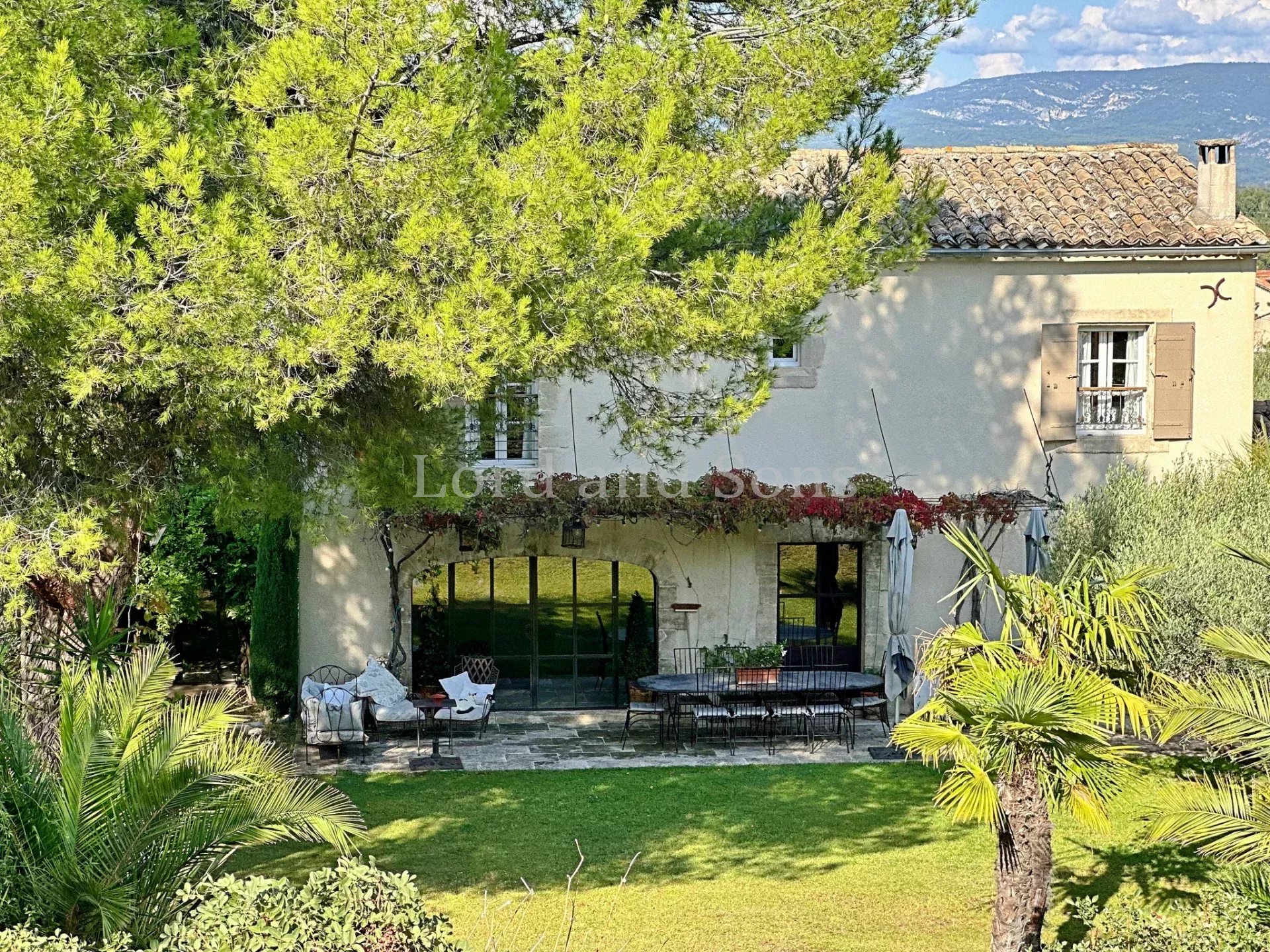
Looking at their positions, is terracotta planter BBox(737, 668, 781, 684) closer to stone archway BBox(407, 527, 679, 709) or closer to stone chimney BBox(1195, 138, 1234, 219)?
stone archway BBox(407, 527, 679, 709)

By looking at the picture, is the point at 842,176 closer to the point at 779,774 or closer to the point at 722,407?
the point at 722,407

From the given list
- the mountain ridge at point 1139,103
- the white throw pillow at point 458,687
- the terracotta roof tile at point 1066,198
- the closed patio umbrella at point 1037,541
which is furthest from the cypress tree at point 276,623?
the mountain ridge at point 1139,103

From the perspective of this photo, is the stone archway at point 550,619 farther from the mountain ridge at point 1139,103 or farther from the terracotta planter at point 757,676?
the mountain ridge at point 1139,103

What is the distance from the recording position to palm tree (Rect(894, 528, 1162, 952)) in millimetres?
7801

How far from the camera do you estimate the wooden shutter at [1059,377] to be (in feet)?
54.0

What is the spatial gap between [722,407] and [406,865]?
4.53 metres

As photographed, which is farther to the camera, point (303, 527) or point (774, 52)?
point (303, 527)

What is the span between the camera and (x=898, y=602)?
15.2m

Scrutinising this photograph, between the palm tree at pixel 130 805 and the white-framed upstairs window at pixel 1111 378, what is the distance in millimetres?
11732

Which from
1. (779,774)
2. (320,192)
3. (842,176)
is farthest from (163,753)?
(779,774)

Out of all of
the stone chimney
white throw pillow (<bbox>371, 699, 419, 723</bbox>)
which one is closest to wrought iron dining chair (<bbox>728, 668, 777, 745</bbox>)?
white throw pillow (<bbox>371, 699, 419, 723</bbox>)

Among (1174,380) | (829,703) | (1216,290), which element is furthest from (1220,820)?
(1216,290)

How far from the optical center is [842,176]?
33.6 ft

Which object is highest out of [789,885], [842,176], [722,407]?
[842,176]
